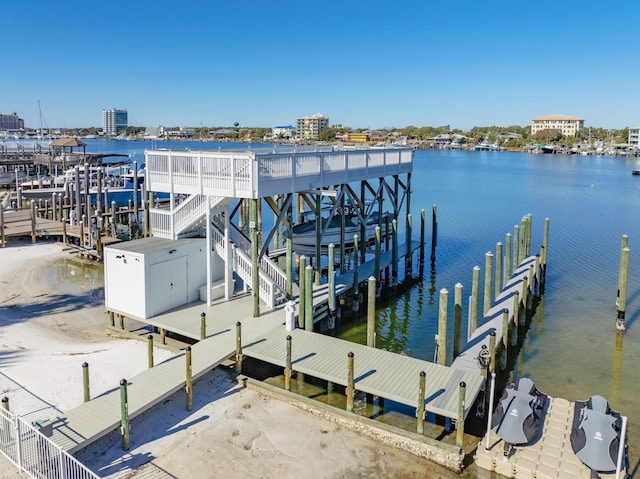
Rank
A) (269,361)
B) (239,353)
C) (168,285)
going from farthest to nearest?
(168,285)
(239,353)
(269,361)

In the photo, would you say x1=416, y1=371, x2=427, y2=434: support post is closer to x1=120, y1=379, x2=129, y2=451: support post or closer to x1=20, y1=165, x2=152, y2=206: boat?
x1=120, y1=379, x2=129, y2=451: support post

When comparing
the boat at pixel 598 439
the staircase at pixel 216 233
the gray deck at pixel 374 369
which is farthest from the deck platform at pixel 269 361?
the boat at pixel 598 439

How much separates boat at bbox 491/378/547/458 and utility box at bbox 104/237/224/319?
33.1ft

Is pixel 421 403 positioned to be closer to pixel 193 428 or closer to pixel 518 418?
pixel 518 418

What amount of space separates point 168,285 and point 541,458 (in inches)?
442

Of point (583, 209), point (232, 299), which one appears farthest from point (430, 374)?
point (583, 209)

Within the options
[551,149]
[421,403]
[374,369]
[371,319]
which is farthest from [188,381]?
[551,149]

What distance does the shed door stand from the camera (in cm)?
1591

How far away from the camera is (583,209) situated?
52.8 metres

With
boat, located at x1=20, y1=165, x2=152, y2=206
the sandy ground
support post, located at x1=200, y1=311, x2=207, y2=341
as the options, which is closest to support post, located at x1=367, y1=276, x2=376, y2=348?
the sandy ground

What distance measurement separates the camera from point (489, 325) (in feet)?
57.0

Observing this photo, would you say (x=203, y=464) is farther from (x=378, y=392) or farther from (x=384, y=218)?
(x=384, y=218)

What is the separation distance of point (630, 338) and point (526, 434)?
1086cm

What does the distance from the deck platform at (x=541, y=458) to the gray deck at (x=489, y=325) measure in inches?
101
